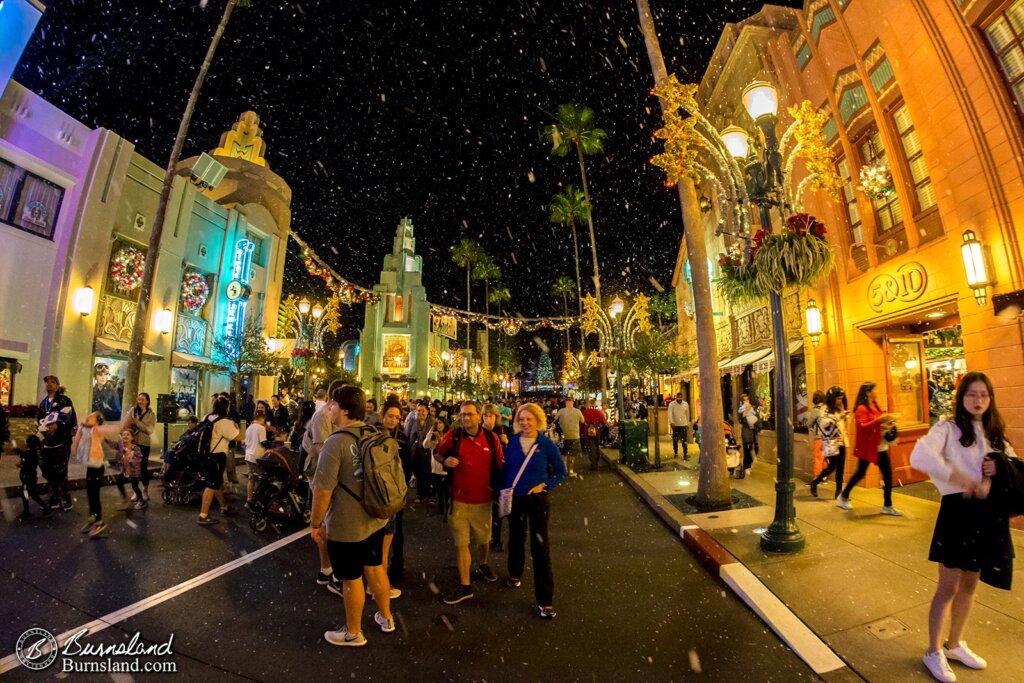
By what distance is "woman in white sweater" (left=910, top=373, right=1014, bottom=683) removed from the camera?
322cm

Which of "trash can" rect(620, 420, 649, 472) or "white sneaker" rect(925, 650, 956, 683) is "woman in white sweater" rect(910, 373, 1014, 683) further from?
"trash can" rect(620, 420, 649, 472)

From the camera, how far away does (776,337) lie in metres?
6.44

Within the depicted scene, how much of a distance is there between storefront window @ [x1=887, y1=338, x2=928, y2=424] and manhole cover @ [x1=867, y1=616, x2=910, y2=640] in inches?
306

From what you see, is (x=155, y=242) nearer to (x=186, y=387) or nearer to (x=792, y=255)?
(x=186, y=387)

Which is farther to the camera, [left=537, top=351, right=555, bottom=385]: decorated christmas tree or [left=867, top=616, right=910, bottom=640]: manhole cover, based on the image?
Result: [left=537, top=351, right=555, bottom=385]: decorated christmas tree

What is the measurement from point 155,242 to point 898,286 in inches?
676

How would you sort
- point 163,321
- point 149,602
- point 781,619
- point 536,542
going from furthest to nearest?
point 163,321, point 149,602, point 536,542, point 781,619

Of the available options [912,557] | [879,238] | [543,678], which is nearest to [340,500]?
[543,678]

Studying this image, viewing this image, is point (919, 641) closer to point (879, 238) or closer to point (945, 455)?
point (945, 455)

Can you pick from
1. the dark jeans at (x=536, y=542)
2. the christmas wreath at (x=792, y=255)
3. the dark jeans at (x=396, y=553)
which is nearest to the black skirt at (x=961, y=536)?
the dark jeans at (x=536, y=542)

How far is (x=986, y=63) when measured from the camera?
7.17 m

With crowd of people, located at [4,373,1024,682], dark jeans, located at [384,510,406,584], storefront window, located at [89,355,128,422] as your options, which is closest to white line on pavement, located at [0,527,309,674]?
crowd of people, located at [4,373,1024,682]

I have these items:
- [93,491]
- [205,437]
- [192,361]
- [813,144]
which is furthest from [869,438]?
[192,361]

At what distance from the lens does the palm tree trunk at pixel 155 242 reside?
43.0ft
